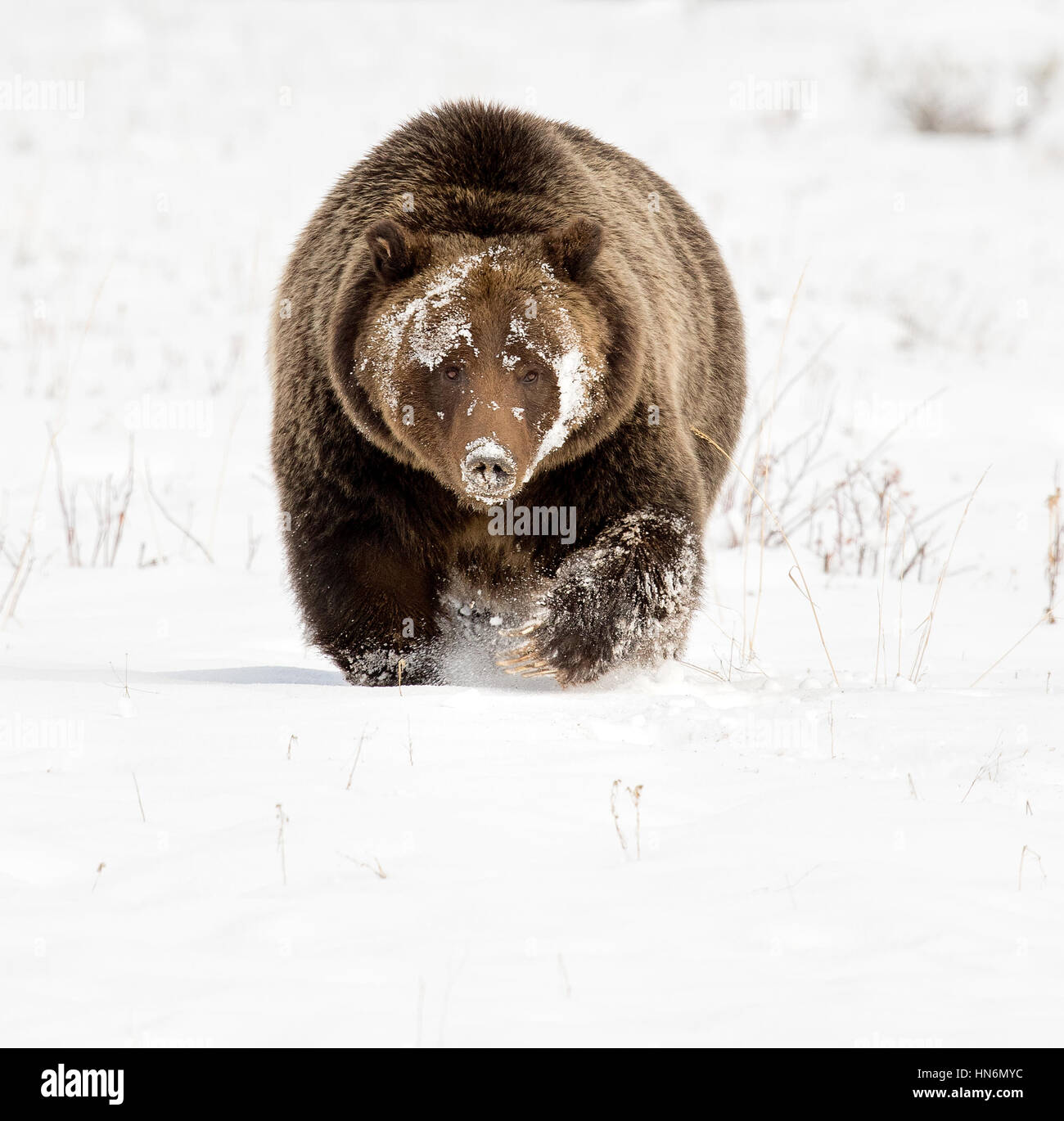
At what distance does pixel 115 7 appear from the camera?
28.1m

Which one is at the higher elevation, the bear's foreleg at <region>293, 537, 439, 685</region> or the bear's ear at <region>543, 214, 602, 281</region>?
the bear's ear at <region>543, 214, 602, 281</region>

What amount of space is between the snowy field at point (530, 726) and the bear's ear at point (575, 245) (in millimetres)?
1396

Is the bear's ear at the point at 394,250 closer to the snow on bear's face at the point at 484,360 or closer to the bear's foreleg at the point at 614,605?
the snow on bear's face at the point at 484,360

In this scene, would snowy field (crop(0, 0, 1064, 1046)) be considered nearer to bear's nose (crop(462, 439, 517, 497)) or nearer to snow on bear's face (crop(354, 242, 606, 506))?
bear's nose (crop(462, 439, 517, 497))

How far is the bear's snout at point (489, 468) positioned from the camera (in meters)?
4.09

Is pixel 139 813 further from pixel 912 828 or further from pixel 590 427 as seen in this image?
pixel 590 427

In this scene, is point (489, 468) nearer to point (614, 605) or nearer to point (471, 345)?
point (471, 345)

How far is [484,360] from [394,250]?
0.52 meters

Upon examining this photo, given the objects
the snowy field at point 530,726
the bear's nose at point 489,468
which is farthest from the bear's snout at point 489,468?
the snowy field at point 530,726

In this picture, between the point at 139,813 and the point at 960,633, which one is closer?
the point at 139,813

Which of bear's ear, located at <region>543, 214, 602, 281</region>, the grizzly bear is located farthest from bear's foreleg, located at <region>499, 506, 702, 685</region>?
bear's ear, located at <region>543, 214, 602, 281</region>

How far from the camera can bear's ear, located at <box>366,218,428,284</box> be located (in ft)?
14.8
